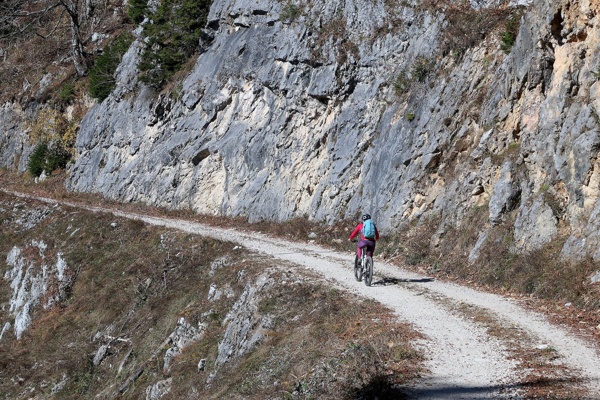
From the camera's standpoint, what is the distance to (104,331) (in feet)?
63.4

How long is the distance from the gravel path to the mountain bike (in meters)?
0.20

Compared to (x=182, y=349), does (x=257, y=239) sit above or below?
above

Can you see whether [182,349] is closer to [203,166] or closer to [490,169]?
[490,169]

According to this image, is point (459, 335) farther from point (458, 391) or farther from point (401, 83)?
point (401, 83)

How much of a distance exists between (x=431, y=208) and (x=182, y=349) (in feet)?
27.7

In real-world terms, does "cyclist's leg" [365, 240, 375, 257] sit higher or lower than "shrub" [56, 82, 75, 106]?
lower

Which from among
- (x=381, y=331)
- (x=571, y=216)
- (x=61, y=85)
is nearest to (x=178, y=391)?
(x=381, y=331)

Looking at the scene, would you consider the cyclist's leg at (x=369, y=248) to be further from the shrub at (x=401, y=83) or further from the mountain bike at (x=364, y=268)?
the shrub at (x=401, y=83)

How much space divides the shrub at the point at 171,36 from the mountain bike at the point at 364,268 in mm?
24734

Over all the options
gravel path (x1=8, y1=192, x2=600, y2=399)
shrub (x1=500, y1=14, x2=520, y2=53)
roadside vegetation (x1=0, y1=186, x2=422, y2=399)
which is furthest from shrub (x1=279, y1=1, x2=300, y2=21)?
gravel path (x1=8, y1=192, x2=600, y2=399)

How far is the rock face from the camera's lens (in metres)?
14.7

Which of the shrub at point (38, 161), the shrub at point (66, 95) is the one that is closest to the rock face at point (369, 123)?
the shrub at point (38, 161)

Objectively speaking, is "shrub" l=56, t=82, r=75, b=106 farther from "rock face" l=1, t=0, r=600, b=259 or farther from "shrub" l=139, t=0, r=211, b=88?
"shrub" l=139, t=0, r=211, b=88

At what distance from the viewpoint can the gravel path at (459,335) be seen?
7758 mm
